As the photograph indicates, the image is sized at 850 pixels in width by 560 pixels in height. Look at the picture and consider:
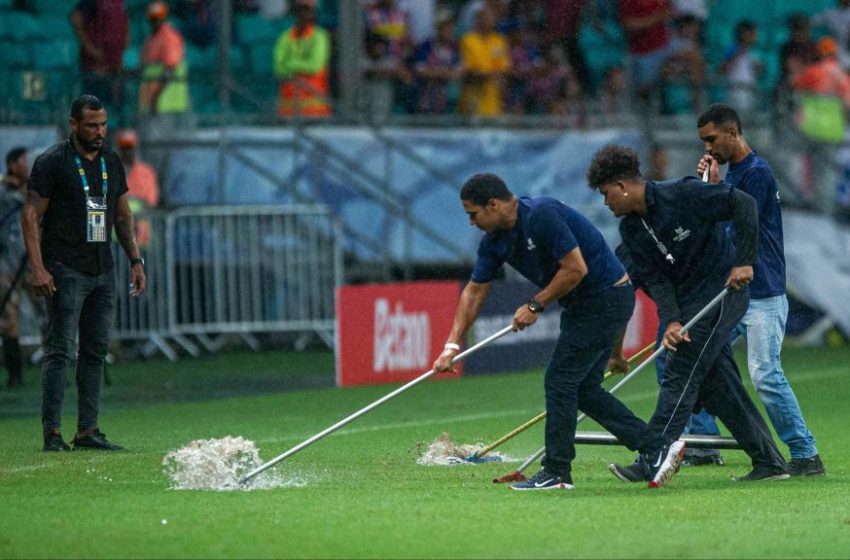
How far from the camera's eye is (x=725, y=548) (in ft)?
25.4

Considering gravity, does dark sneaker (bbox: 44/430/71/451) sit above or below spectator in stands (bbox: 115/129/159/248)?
below

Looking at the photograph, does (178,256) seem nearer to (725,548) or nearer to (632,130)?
(632,130)

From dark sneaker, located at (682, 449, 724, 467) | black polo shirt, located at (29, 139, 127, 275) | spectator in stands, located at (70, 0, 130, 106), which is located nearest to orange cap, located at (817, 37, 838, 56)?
spectator in stands, located at (70, 0, 130, 106)

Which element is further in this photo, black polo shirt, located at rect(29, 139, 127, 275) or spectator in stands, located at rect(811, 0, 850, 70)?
spectator in stands, located at rect(811, 0, 850, 70)

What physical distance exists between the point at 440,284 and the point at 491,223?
30.4ft

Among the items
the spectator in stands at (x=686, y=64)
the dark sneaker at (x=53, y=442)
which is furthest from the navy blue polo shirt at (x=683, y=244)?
the spectator in stands at (x=686, y=64)

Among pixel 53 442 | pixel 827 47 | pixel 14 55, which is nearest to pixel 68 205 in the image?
pixel 53 442

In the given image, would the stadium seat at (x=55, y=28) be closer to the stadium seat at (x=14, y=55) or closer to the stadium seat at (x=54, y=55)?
the stadium seat at (x=54, y=55)

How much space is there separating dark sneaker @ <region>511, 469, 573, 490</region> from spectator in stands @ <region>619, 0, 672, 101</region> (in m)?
14.3

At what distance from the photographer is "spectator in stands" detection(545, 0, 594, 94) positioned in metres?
23.3

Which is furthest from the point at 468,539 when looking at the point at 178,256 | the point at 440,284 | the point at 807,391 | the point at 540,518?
the point at 178,256

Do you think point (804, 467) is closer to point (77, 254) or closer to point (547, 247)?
point (547, 247)

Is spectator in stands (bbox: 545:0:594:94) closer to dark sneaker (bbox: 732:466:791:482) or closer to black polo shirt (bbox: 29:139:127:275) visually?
black polo shirt (bbox: 29:139:127:275)

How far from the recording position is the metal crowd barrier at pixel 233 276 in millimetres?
20078
